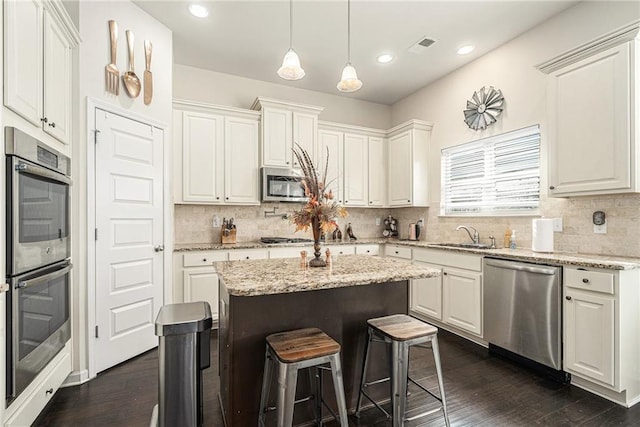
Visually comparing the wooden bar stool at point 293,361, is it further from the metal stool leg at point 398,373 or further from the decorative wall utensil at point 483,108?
the decorative wall utensil at point 483,108

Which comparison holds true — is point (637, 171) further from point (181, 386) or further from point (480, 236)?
point (181, 386)

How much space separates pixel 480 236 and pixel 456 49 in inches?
84.9

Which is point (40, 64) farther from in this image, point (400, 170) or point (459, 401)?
point (400, 170)

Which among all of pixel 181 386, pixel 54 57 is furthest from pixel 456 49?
pixel 181 386

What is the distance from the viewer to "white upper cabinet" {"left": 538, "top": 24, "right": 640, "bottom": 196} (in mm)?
2217

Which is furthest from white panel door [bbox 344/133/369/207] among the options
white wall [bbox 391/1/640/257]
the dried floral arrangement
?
the dried floral arrangement

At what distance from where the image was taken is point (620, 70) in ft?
7.38

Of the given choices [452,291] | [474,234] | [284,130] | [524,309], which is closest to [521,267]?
[524,309]

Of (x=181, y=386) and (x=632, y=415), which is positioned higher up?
(x=181, y=386)

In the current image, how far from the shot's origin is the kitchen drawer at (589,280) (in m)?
2.10

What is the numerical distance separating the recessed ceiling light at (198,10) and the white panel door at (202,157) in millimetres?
1052

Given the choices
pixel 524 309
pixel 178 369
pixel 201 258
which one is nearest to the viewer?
pixel 178 369

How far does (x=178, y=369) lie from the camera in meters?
1.58

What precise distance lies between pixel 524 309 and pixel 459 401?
0.99m
